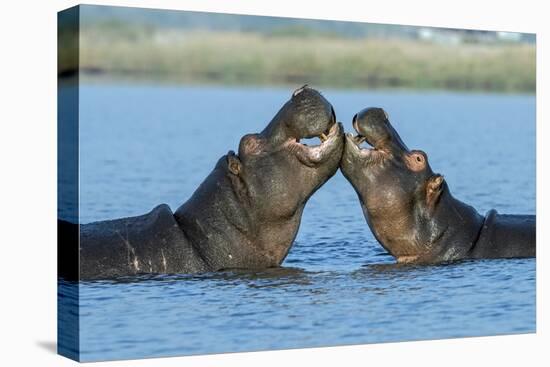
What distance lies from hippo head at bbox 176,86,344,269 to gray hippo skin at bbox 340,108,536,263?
1.70 feet

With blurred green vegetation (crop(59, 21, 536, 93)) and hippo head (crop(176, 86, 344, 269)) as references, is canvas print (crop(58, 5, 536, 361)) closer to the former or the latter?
hippo head (crop(176, 86, 344, 269))

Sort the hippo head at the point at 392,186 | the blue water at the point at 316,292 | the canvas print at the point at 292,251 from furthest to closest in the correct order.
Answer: the hippo head at the point at 392,186, the blue water at the point at 316,292, the canvas print at the point at 292,251

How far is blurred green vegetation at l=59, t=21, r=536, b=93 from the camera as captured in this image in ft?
97.4

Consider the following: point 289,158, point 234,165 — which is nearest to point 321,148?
point 289,158

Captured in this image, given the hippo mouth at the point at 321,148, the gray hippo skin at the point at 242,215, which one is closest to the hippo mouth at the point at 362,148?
the gray hippo skin at the point at 242,215

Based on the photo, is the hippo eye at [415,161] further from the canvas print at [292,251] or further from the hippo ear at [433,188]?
the hippo ear at [433,188]

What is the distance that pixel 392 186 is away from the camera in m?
15.2

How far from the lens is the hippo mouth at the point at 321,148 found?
14.4 meters

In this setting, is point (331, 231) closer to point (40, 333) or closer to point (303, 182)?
point (303, 182)

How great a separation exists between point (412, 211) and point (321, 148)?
1583 millimetres

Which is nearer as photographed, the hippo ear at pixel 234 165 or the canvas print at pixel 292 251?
the canvas print at pixel 292 251

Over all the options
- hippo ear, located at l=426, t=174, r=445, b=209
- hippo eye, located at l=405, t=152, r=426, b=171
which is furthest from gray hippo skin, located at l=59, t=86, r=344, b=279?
hippo ear, located at l=426, t=174, r=445, b=209

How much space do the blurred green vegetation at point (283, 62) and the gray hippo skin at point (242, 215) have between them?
29.6 feet

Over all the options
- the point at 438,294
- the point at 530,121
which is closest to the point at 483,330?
the point at 438,294
